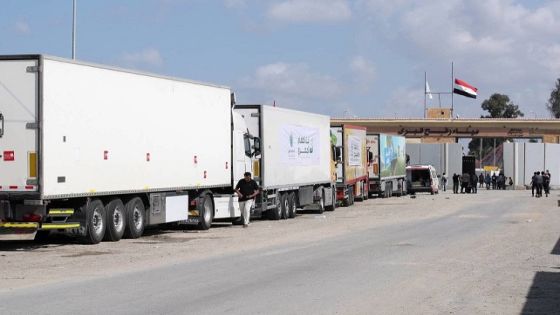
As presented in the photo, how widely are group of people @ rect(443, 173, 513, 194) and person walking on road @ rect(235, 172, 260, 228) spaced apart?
3684 cm

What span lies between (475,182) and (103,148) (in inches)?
1789

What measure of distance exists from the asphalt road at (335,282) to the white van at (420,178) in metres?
40.4

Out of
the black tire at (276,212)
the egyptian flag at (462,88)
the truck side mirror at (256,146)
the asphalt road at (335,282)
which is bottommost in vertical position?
the asphalt road at (335,282)

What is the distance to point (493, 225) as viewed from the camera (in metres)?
27.1

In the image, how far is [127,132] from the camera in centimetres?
2084

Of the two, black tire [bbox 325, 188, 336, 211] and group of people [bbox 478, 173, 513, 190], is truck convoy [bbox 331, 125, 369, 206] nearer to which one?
black tire [bbox 325, 188, 336, 211]

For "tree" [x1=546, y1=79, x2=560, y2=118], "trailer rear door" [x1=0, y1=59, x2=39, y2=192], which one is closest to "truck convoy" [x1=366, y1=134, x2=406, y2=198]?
"trailer rear door" [x1=0, y1=59, x2=39, y2=192]

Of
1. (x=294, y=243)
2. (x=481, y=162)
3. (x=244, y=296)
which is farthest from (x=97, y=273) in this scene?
(x=481, y=162)

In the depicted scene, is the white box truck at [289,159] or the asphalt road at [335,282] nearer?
the asphalt road at [335,282]

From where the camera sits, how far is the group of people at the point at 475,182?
2419 inches

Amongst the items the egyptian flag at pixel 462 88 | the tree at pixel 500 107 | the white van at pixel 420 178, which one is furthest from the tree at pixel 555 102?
the white van at pixel 420 178

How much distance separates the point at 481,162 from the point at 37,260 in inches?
4880

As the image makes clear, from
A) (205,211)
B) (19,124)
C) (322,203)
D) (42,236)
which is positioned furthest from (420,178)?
(19,124)

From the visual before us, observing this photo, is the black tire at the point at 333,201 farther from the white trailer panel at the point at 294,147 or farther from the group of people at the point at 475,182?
the group of people at the point at 475,182
